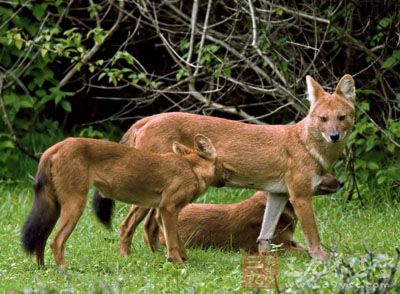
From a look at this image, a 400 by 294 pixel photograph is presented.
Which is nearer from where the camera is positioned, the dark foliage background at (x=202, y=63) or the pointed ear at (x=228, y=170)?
the pointed ear at (x=228, y=170)

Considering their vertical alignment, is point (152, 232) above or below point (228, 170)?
below

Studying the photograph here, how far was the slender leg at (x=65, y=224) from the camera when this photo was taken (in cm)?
744

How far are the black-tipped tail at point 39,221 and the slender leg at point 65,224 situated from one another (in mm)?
76

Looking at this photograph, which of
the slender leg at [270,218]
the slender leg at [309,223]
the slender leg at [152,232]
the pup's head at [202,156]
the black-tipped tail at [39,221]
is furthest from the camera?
the slender leg at [270,218]

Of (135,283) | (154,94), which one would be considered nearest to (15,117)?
(154,94)

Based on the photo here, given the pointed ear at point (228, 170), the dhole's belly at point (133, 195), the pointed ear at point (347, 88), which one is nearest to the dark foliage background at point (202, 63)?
the pointed ear at point (347, 88)

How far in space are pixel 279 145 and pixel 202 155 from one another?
2.77ft

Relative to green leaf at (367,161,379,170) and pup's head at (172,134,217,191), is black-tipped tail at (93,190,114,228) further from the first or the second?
green leaf at (367,161,379,170)

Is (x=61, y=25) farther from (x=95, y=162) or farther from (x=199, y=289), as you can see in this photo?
(x=199, y=289)

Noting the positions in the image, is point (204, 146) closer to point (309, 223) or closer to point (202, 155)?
point (202, 155)

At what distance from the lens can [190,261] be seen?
8.03 m

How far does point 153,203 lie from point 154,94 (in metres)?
3.74

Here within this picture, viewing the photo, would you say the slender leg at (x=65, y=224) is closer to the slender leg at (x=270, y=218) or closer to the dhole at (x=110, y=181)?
the dhole at (x=110, y=181)

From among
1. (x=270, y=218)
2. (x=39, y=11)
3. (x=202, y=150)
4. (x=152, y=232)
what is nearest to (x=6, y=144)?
(x=39, y=11)
